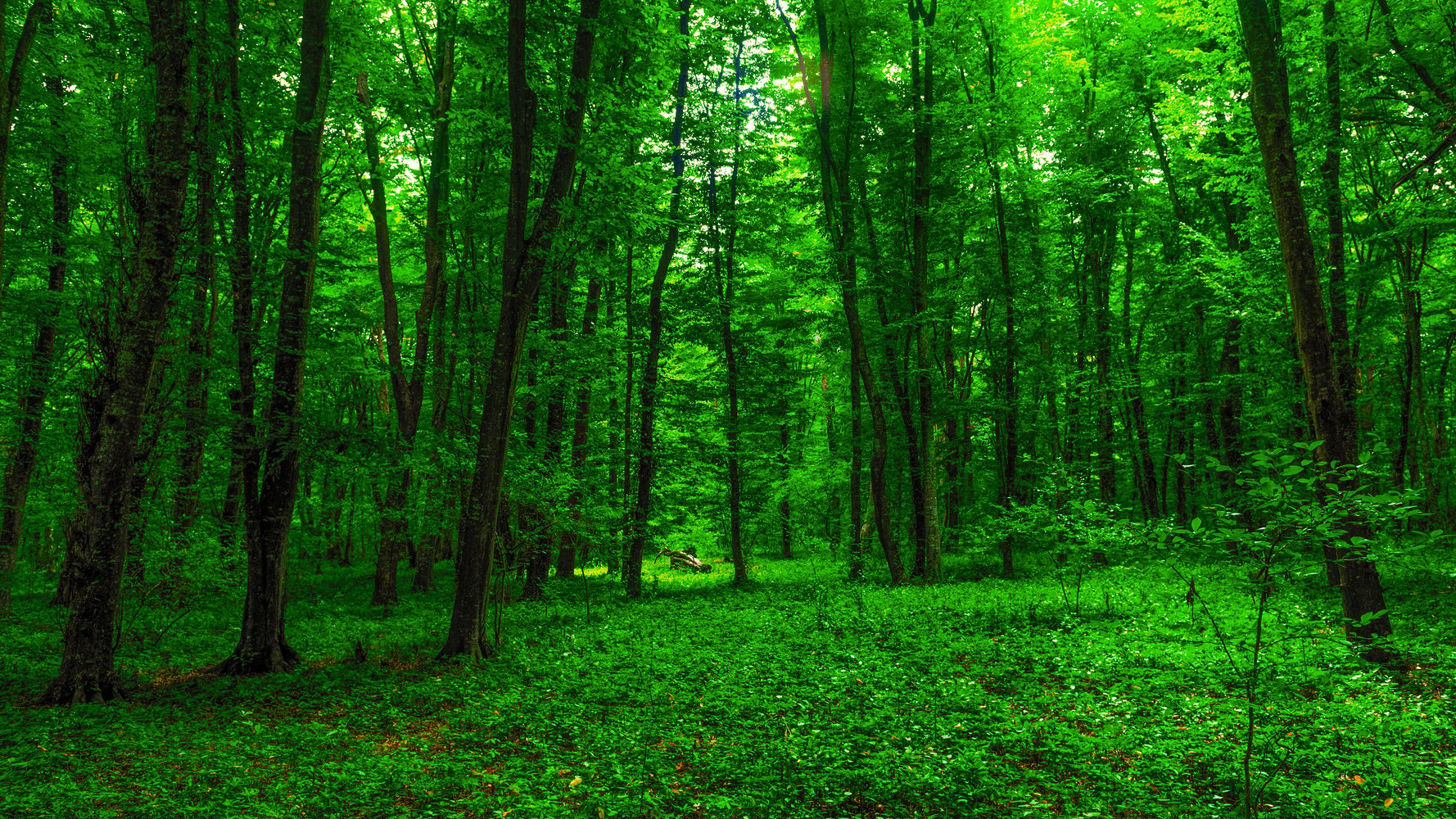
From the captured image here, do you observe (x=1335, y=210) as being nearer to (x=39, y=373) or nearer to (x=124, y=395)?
(x=124, y=395)

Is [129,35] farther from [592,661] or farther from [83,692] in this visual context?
[592,661]

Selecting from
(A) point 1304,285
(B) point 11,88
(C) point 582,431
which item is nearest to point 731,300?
(C) point 582,431

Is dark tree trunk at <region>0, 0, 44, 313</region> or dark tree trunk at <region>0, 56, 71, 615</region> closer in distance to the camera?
dark tree trunk at <region>0, 0, 44, 313</region>

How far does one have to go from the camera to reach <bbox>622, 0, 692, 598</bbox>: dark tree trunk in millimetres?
15906

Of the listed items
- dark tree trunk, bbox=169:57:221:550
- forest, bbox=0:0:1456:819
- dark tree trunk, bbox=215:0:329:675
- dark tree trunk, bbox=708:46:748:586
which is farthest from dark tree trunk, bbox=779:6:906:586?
dark tree trunk, bbox=169:57:221:550

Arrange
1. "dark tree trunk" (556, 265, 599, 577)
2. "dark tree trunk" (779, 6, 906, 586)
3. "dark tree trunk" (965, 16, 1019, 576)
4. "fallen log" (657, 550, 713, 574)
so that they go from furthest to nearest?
1. "fallen log" (657, 550, 713, 574)
2. "dark tree trunk" (965, 16, 1019, 576)
3. "dark tree trunk" (779, 6, 906, 586)
4. "dark tree trunk" (556, 265, 599, 577)

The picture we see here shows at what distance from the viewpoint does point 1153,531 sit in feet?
14.8

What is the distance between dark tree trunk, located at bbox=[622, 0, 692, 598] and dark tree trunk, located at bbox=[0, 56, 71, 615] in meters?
10.4

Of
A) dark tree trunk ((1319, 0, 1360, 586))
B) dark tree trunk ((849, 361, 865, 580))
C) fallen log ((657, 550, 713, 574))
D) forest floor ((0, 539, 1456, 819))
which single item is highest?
dark tree trunk ((1319, 0, 1360, 586))

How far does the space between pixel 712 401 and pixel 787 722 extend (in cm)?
1219

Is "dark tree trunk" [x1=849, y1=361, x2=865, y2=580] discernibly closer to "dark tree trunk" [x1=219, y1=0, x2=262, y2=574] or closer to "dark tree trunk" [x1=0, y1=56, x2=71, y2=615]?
"dark tree trunk" [x1=219, y1=0, x2=262, y2=574]

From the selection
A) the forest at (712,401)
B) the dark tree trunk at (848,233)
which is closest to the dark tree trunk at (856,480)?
the forest at (712,401)

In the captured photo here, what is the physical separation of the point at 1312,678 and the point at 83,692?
1222 centimetres

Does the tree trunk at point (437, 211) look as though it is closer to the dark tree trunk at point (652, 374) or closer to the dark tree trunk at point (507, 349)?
the dark tree trunk at point (652, 374)
